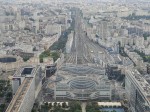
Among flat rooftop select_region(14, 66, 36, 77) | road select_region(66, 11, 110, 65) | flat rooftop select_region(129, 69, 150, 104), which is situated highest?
flat rooftop select_region(14, 66, 36, 77)

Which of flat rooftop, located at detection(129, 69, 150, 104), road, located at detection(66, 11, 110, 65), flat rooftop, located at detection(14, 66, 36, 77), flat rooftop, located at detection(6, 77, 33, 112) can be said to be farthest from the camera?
road, located at detection(66, 11, 110, 65)

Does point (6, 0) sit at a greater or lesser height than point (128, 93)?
greater

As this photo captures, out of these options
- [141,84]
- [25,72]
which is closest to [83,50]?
[25,72]

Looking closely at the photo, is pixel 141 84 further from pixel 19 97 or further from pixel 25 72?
pixel 25 72

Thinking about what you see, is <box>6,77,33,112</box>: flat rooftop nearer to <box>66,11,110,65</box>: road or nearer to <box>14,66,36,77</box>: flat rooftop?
<box>14,66,36,77</box>: flat rooftop

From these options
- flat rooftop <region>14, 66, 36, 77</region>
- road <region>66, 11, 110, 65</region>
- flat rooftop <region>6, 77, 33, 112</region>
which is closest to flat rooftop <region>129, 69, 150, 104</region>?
flat rooftop <region>6, 77, 33, 112</region>

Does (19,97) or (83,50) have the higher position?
(19,97)

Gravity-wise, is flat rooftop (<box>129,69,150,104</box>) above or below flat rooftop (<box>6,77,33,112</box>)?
above

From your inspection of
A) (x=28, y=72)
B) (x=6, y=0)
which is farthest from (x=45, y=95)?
(x=6, y=0)

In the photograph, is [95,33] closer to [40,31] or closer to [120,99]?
[40,31]

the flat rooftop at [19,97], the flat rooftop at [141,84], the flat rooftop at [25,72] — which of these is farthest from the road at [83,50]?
the flat rooftop at [19,97]

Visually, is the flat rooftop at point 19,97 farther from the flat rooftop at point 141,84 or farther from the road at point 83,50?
the road at point 83,50
